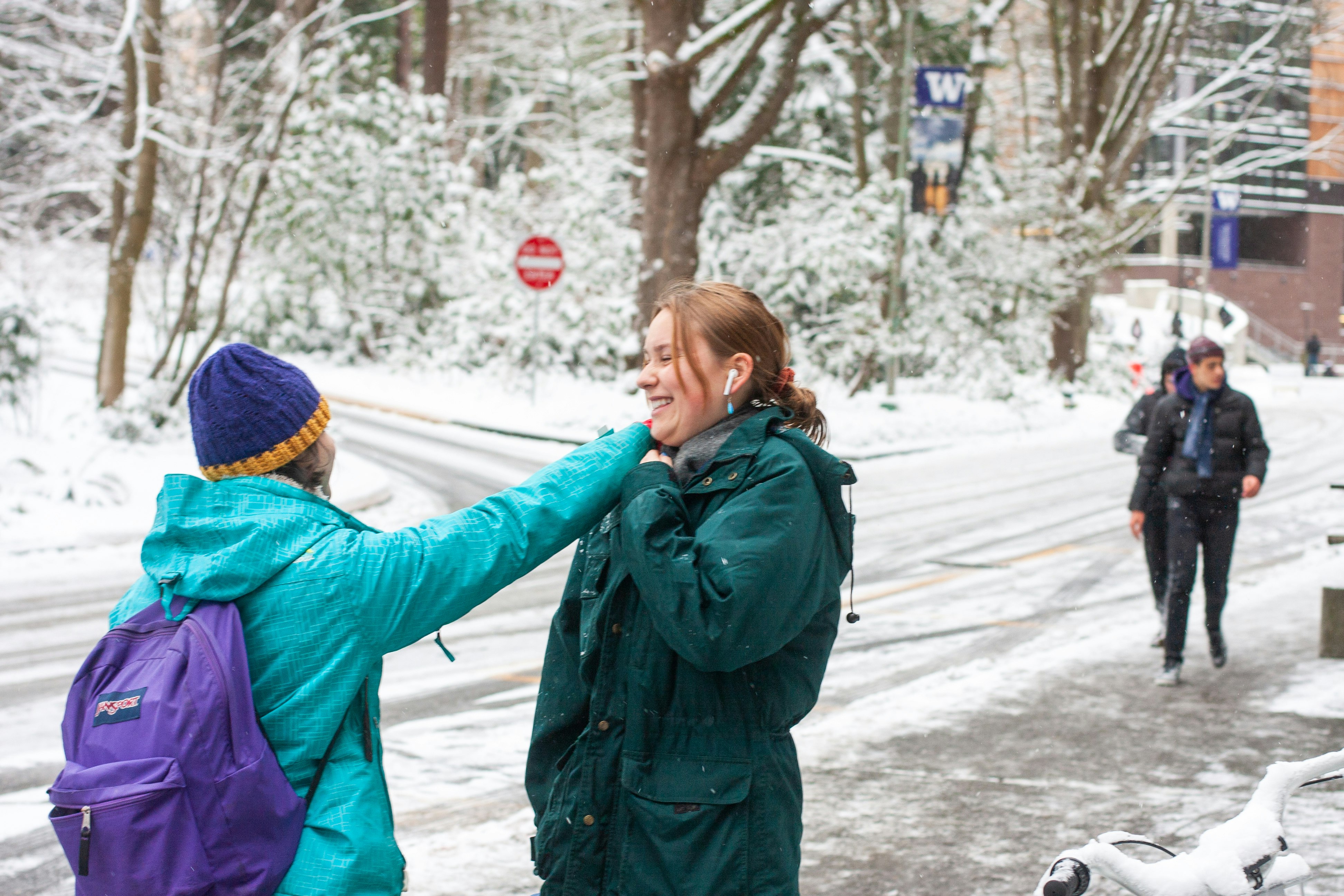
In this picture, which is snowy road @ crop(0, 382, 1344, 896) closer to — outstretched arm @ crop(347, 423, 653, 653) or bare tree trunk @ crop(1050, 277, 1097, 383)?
outstretched arm @ crop(347, 423, 653, 653)

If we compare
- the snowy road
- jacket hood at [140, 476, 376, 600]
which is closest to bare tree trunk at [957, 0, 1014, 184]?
the snowy road

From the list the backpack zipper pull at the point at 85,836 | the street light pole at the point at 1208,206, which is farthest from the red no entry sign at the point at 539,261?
the street light pole at the point at 1208,206

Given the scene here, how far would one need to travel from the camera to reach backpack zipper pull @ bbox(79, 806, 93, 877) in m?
1.93

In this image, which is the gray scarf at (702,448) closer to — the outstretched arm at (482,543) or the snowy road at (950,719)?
the outstretched arm at (482,543)

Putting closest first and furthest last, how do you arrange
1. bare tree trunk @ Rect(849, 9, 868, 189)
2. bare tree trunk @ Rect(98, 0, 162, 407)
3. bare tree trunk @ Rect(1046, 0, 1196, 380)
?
1. bare tree trunk @ Rect(98, 0, 162, 407)
2. bare tree trunk @ Rect(849, 9, 868, 189)
3. bare tree trunk @ Rect(1046, 0, 1196, 380)

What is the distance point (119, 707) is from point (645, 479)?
0.90m

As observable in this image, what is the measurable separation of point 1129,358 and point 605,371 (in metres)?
21.0

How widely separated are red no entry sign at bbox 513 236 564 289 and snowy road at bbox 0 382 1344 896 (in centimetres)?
1210

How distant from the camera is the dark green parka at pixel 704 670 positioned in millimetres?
2119

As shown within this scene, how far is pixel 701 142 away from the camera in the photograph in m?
19.5

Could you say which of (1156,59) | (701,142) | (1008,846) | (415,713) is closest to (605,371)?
(701,142)

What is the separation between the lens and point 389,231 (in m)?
30.9

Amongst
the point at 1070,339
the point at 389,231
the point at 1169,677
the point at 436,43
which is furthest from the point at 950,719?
the point at 436,43

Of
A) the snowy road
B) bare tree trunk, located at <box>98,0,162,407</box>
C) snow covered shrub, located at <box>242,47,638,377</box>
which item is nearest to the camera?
the snowy road
